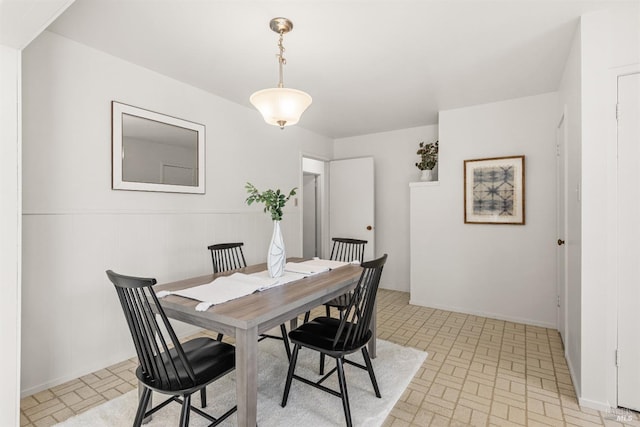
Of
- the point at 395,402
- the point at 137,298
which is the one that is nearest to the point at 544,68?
the point at 395,402

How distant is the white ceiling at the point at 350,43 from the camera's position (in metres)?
1.92

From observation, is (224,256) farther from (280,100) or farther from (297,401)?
(280,100)

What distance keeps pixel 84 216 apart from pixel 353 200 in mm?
3437

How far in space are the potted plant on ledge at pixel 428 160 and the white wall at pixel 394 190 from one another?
1.08ft

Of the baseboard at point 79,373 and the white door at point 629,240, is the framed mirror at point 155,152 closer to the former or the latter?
the baseboard at point 79,373

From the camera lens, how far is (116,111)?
253cm

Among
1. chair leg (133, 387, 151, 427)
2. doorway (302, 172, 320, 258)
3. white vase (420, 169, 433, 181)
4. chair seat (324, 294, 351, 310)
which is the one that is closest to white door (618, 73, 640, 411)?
chair seat (324, 294, 351, 310)

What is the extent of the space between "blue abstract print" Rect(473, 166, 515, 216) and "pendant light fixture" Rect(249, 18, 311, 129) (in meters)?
2.51

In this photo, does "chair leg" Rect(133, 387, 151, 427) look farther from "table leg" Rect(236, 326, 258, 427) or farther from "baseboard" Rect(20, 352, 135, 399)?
"baseboard" Rect(20, 352, 135, 399)

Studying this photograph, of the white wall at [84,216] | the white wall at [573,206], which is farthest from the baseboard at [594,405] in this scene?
the white wall at [84,216]

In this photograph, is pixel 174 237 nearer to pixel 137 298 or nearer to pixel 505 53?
pixel 137 298

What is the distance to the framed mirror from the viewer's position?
2.55 metres

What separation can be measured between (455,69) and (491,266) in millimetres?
2189

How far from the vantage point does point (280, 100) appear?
77.2 inches
